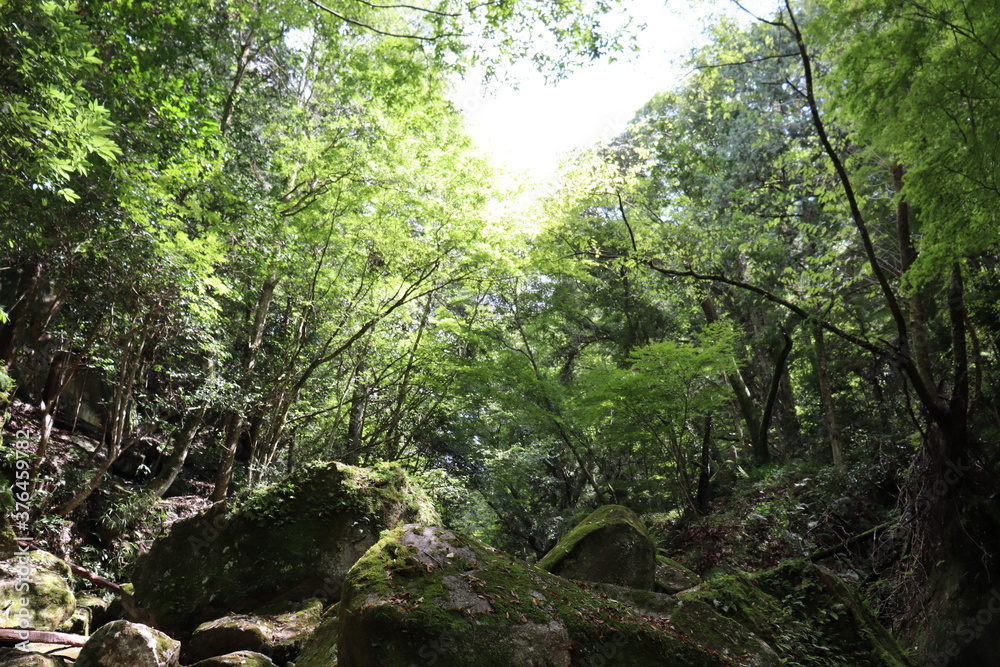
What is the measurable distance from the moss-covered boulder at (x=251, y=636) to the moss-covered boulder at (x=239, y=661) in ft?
1.14

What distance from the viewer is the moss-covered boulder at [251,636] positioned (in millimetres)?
5371

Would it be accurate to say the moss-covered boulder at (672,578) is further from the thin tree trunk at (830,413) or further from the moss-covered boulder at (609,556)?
the thin tree trunk at (830,413)

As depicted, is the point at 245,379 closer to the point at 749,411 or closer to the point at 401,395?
the point at 401,395

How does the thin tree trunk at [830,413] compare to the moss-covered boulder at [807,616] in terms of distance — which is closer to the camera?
the moss-covered boulder at [807,616]

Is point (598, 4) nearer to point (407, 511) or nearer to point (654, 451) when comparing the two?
point (407, 511)

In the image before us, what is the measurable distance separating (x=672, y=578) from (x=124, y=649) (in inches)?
230

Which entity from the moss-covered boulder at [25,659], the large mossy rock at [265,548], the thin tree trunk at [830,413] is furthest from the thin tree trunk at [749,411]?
the moss-covered boulder at [25,659]

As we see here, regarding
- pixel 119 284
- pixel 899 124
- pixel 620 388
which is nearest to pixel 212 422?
pixel 119 284

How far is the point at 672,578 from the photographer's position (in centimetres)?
721

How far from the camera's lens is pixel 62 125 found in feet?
14.0

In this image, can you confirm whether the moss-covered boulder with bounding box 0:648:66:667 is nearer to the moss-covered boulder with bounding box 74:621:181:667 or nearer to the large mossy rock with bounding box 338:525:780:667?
→ the moss-covered boulder with bounding box 74:621:181:667

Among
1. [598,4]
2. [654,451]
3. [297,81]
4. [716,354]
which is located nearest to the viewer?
[598,4]

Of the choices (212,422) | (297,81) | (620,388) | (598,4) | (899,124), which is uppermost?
(297,81)

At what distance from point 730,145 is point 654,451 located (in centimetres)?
760
